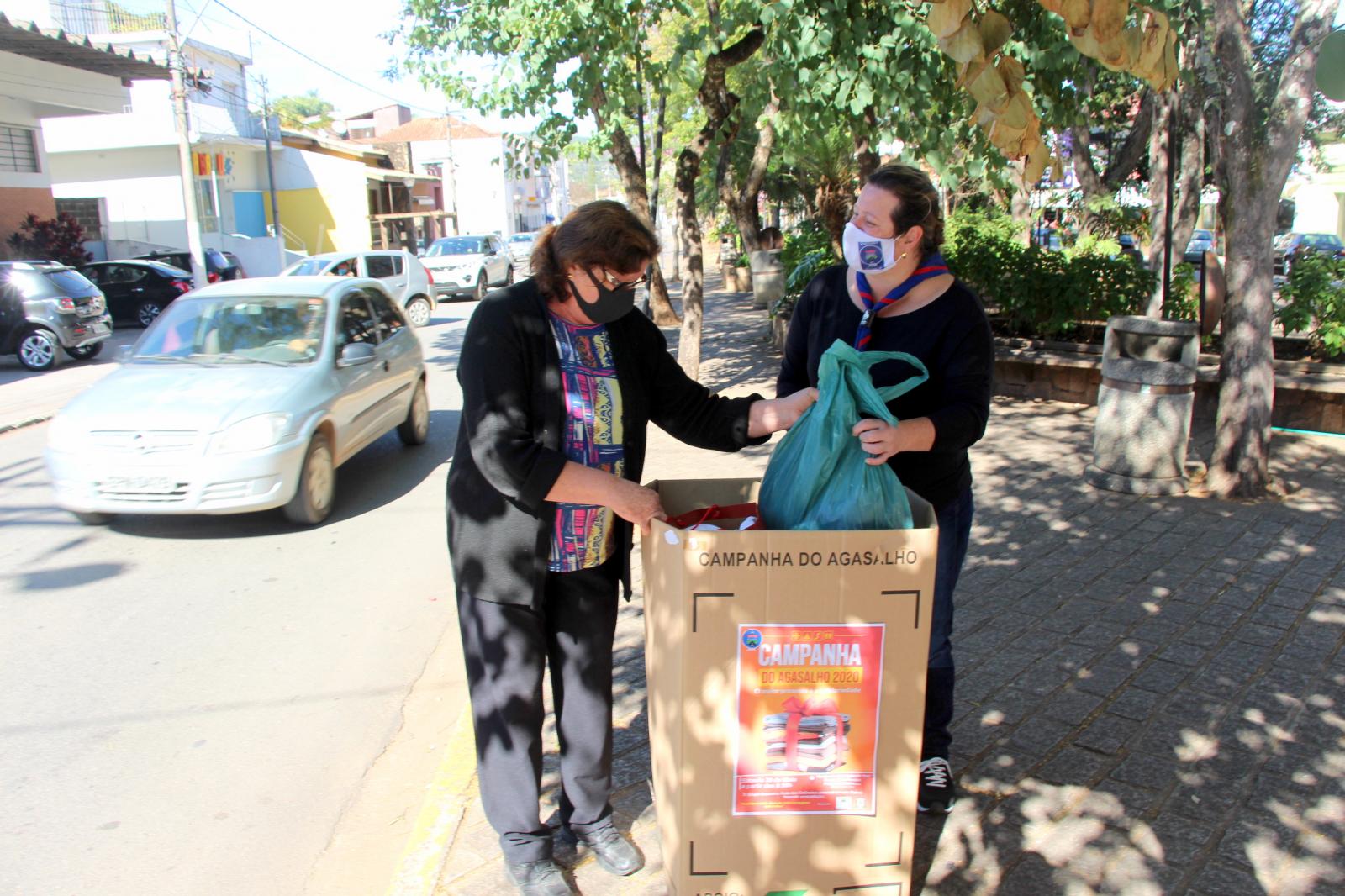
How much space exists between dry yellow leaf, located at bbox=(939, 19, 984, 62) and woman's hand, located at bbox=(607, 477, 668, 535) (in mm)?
1216

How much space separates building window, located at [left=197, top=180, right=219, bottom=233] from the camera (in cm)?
3516

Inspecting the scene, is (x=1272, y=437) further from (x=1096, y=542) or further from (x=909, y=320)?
(x=909, y=320)

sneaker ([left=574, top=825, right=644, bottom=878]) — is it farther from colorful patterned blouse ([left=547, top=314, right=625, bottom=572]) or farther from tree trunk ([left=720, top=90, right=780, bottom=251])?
tree trunk ([left=720, top=90, right=780, bottom=251])

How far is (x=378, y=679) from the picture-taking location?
4.68 metres

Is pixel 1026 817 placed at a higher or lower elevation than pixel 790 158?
lower

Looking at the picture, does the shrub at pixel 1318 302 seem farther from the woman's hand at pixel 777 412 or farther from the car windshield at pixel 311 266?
the car windshield at pixel 311 266

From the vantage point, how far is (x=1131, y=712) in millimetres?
3855

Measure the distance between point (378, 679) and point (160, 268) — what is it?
67.4ft

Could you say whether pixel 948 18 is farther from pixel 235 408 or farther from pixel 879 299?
pixel 235 408

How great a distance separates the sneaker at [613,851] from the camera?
9.58ft

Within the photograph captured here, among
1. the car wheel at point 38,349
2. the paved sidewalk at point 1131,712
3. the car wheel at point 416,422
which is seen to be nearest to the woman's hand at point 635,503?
the paved sidewalk at point 1131,712

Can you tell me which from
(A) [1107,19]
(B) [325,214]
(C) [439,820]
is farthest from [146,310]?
(A) [1107,19]

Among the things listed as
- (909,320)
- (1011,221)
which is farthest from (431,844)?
(1011,221)

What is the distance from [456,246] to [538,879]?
2596 cm
